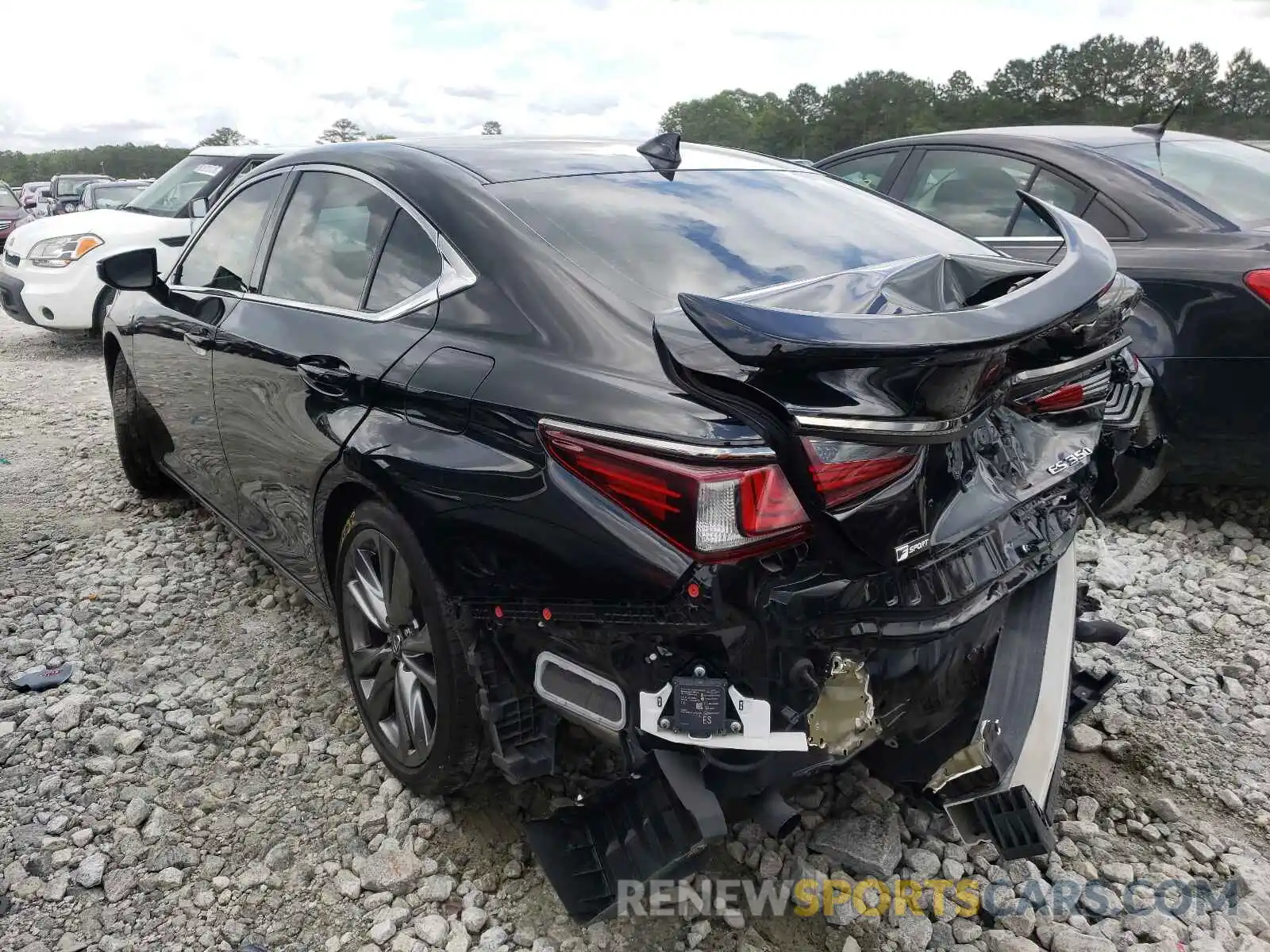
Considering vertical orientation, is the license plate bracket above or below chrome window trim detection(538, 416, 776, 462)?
below

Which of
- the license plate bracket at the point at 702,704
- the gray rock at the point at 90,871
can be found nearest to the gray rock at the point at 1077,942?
the license plate bracket at the point at 702,704

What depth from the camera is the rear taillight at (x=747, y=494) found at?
5.24ft

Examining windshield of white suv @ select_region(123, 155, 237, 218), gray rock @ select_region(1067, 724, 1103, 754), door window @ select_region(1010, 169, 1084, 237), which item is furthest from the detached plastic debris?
windshield of white suv @ select_region(123, 155, 237, 218)

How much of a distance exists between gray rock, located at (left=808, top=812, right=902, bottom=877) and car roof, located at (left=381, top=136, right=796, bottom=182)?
176 centimetres

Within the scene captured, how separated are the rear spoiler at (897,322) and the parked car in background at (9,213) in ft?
58.4

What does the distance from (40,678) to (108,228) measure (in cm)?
629

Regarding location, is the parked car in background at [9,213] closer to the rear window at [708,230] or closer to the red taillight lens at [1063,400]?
the rear window at [708,230]

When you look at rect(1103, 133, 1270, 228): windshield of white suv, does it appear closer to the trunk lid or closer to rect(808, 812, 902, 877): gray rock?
the trunk lid

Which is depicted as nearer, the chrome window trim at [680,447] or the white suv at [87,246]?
the chrome window trim at [680,447]

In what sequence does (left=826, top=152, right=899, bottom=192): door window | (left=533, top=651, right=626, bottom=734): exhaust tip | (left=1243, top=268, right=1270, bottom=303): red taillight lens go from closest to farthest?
1. (left=533, top=651, right=626, bottom=734): exhaust tip
2. (left=1243, top=268, right=1270, bottom=303): red taillight lens
3. (left=826, top=152, right=899, bottom=192): door window

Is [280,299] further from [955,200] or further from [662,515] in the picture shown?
[955,200]

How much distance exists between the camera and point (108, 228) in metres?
8.12

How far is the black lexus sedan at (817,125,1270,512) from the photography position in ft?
11.3

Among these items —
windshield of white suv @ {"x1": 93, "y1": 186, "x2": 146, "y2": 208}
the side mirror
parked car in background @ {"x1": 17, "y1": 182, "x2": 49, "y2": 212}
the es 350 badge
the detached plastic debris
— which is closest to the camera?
the es 350 badge
